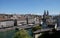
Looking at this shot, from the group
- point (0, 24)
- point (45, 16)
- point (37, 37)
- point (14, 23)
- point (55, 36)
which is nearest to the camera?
point (55, 36)

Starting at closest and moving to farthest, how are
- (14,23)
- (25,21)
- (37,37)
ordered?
1. (37,37)
2. (14,23)
3. (25,21)

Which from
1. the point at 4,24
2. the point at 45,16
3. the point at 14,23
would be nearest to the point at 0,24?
the point at 4,24

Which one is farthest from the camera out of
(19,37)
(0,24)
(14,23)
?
(14,23)

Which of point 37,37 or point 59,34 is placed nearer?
point 59,34

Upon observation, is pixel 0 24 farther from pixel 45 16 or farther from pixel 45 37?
pixel 45 37

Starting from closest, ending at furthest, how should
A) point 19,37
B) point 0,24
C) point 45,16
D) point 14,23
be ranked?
point 19,37, point 0,24, point 14,23, point 45,16

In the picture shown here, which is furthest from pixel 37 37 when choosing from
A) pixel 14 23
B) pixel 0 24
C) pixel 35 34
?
pixel 14 23

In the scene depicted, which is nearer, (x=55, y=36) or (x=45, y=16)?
(x=55, y=36)

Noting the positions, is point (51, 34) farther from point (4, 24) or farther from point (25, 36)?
point (4, 24)
